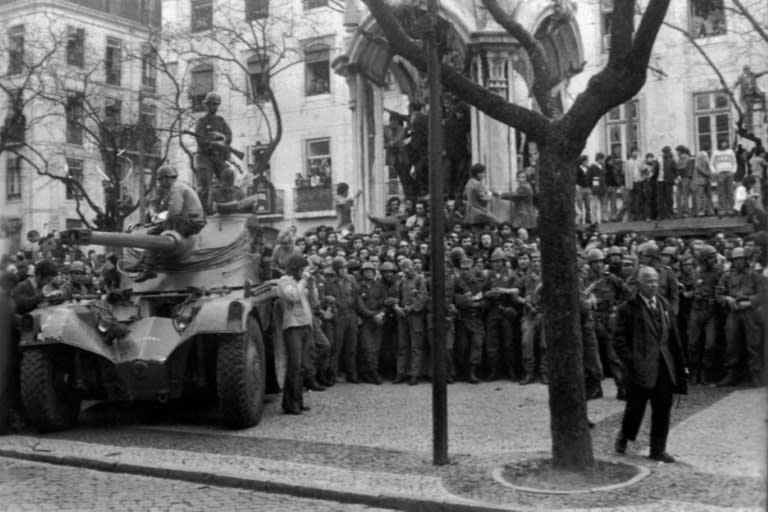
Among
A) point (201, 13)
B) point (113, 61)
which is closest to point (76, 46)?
point (113, 61)

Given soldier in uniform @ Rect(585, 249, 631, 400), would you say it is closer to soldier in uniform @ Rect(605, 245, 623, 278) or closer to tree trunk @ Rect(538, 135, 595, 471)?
soldier in uniform @ Rect(605, 245, 623, 278)

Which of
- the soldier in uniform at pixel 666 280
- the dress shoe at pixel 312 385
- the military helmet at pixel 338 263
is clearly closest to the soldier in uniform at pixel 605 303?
the soldier in uniform at pixel 666 280

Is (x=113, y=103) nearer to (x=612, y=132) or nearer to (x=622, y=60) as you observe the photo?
(x=612, y=132)

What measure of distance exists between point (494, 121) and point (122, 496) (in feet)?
48.6

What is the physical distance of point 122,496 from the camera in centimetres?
803

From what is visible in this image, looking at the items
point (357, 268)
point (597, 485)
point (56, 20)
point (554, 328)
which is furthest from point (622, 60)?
point (56, 20)

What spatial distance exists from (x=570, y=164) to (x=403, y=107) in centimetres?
2546

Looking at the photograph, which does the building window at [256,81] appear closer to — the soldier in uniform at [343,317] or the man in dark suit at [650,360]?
the soldier in uniform at [343,317]

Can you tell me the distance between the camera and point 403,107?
110 feet

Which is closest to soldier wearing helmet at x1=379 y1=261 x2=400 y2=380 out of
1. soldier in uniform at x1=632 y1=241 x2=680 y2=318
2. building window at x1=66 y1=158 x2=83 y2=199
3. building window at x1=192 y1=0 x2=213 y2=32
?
soldier in uniform at x1=632 y1=241 x2=680 y2=318

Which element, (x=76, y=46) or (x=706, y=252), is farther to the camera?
(x=76, y=46)

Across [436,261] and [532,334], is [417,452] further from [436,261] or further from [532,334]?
[532,334]

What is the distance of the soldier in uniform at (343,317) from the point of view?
14.7 metres

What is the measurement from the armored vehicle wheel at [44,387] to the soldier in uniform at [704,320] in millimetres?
7854
